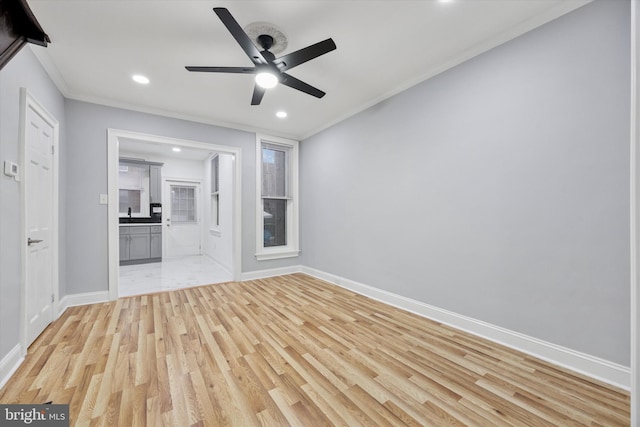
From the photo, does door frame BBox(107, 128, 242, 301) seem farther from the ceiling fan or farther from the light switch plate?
the ceiling fan

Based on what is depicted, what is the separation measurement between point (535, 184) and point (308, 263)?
144 inches

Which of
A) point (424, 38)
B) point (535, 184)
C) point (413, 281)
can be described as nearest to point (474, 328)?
point (413, 281)

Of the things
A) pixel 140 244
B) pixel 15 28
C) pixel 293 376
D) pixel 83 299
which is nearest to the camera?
pixel 15 28

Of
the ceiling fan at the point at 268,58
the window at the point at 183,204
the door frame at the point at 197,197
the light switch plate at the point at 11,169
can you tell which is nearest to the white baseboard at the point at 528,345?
the ceiling fan at the point at 268,58

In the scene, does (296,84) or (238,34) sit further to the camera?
(296,84)

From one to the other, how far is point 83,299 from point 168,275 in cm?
166

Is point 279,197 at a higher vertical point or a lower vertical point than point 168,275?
higher

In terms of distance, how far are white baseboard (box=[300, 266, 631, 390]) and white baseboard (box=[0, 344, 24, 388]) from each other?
11.1ft

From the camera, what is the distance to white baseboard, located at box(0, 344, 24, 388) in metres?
1.68

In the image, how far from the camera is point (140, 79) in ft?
9.59

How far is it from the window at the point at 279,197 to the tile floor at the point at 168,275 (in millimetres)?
1092

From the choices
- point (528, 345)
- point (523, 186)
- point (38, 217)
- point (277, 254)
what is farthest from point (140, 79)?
point (528, 345)

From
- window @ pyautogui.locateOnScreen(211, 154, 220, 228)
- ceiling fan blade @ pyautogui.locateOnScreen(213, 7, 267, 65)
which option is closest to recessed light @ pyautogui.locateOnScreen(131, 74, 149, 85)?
A: ceiling fan blade @ pyautogui.locateOnScreen(213, 7, 267, 65)

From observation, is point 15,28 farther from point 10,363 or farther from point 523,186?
point 523,186
